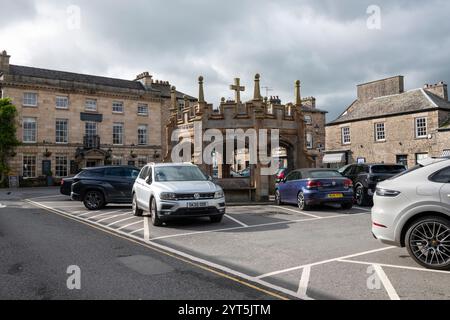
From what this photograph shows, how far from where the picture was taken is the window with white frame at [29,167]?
124 feet

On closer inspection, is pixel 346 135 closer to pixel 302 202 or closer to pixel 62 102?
pixel 302 202

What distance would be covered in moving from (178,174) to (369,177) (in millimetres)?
7628

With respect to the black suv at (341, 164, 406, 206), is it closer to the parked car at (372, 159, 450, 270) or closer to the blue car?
the blue car

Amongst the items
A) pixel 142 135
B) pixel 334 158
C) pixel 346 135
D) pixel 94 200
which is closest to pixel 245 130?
pixel 94 200

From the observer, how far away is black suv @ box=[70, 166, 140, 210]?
1546cm

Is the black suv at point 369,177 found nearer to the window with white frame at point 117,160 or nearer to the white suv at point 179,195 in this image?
the white suv at point 179,195

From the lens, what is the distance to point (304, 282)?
5383 millimetres

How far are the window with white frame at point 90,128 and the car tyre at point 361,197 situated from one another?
1297 inches

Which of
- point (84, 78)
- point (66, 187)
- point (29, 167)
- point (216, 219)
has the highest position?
point (84, 78)

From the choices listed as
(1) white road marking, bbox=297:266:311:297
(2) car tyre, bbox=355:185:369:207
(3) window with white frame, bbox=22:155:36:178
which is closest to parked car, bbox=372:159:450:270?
(1) white road marking, bbox=297:266:311:297

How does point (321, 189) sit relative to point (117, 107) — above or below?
below

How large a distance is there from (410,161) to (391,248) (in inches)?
1097

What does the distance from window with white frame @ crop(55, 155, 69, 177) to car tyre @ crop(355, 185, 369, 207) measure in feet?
106

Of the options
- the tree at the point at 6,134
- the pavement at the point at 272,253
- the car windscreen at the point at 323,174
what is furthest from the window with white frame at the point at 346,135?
the tree at the point at 6,134
